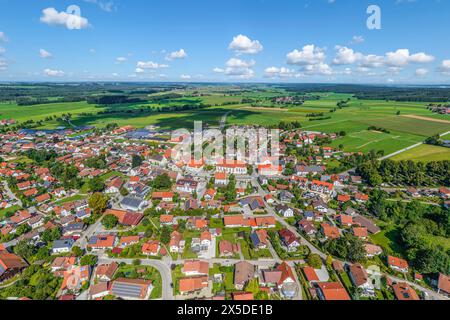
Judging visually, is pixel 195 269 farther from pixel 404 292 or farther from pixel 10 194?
pixel 10 194

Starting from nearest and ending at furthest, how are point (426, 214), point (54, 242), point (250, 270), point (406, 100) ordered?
point (250, 270) → point (54, 242) → point (426, 214) → point (406, 100)

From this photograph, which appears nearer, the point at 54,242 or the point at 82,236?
the point at 54,242

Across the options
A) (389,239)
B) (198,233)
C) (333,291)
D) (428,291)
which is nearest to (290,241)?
(333,291)

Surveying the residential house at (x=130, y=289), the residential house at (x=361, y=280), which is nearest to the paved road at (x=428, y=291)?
the residential house at (x=361, y=280)

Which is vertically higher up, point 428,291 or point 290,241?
point 290,241

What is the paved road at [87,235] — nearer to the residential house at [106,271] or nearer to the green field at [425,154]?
the residential house at [106,271]
